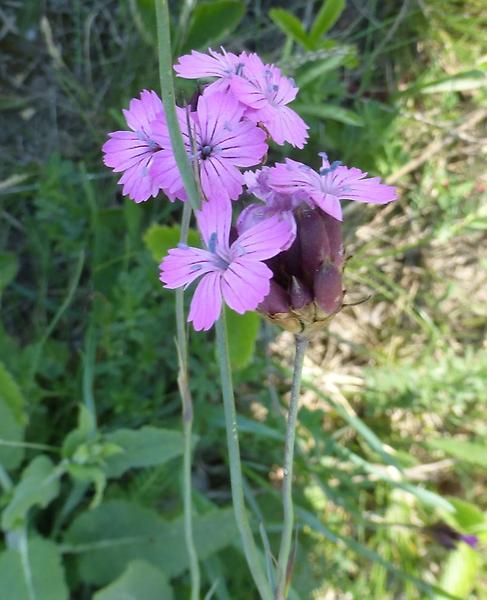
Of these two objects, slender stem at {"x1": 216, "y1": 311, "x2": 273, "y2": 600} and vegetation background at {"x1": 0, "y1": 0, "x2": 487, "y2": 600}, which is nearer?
slender stem at {"x1": 216, "y1": 311, "x2": 273, "y2": 600}

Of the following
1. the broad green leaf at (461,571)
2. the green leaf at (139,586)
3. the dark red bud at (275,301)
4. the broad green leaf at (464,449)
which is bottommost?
the broad green leaf at (461,571)

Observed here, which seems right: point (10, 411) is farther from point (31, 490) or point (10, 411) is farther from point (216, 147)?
point (216, 147)

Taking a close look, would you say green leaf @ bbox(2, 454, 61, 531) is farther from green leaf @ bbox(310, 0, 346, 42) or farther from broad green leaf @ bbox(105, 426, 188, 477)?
green leaf @ bbox(310, 0, 346, 42)

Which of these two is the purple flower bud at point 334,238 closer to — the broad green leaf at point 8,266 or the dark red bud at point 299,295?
the dark red bud at point 299,295

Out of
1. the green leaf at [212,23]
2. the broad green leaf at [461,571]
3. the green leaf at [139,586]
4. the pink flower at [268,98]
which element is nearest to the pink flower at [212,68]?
the pink flower at [268,98]

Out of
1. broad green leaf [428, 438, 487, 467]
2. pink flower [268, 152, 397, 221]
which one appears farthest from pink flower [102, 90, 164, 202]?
broad green leaf [428, 438, 487, 467]

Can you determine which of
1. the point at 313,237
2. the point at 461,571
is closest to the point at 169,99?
the point at 313,237

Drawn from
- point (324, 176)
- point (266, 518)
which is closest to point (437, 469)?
point (266, 518)

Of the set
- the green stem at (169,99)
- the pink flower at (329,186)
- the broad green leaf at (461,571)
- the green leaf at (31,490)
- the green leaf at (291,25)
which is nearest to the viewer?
the green stem at (169,99)
